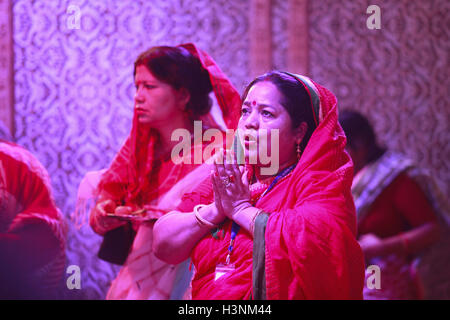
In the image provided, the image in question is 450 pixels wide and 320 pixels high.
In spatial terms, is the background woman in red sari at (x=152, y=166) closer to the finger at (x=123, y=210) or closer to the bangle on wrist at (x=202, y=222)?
the finger at (x=123, y=210)

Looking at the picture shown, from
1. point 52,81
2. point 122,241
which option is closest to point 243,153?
point 122,241

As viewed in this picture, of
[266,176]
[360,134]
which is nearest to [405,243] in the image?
[360,134]

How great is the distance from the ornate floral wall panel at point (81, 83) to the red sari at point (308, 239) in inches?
45.9

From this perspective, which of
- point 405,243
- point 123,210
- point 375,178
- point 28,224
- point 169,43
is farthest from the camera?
point 169,43

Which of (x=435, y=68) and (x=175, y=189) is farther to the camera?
(x=435, y=68)

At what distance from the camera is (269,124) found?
1422 mm

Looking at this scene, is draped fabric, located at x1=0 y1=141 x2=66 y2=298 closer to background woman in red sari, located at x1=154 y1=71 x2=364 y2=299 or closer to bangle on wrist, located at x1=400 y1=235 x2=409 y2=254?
background woman in red sari, located at x1=154 y1=71 x2=364 y2=299

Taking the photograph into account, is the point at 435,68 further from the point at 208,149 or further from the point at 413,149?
the point at 208,149

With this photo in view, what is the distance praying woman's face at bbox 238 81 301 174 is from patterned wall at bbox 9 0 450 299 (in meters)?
1.26

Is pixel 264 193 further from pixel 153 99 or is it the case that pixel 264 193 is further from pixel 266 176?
pixel 153 99

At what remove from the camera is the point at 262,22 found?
287 cm

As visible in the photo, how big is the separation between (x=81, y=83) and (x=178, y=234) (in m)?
1.32
